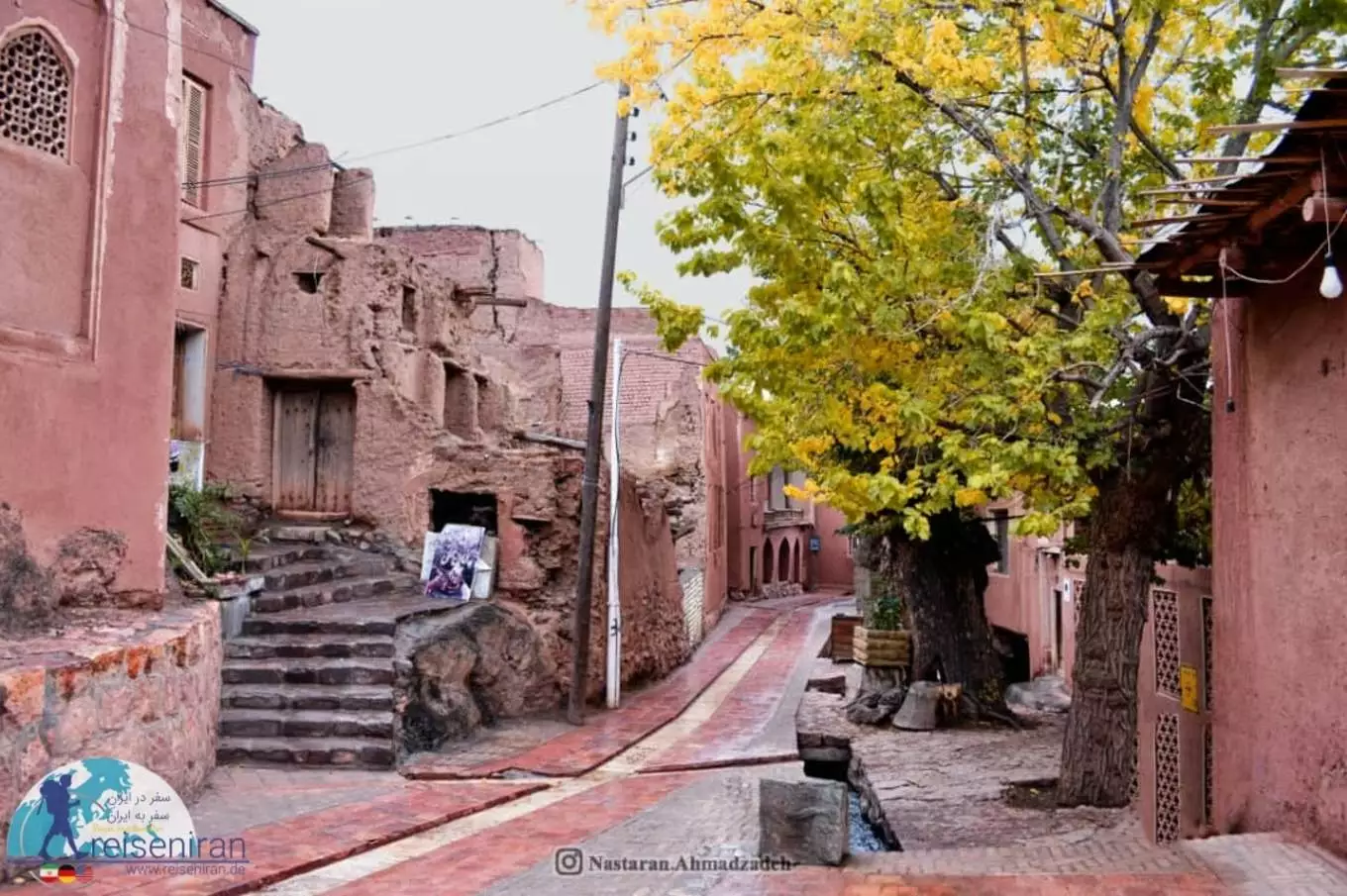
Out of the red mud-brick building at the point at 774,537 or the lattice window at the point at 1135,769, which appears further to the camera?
the red mud-brick building at the point at 774,537

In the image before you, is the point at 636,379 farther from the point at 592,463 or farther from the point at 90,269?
the point at 90,269

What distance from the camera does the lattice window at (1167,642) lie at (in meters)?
8.90

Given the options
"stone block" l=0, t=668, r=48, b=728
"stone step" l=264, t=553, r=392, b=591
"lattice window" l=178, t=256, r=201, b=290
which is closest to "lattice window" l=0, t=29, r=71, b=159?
"stone block" l=0, t=668, r=48, b=728

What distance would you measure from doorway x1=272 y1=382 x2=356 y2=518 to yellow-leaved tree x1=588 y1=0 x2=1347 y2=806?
902cm

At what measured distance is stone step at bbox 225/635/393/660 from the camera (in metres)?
12.3

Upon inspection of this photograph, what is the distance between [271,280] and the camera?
56.0 feet

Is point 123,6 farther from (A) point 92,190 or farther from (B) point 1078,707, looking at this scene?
(B) point 1078,707

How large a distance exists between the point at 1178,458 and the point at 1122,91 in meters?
2.71

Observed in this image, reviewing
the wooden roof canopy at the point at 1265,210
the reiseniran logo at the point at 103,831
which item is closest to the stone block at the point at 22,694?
the reiseniran logo at the point at 103,831

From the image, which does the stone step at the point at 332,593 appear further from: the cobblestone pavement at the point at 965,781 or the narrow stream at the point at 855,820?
the narrow stream at the point at 855,820

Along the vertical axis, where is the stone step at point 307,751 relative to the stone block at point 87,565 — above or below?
below

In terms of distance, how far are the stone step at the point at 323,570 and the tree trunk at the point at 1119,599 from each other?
29.6 feet

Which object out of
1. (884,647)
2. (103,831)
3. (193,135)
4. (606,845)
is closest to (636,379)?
(193,135)

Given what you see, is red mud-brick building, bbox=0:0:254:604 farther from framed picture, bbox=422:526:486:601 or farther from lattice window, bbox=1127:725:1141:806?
lattice window, bbox=1127:725:1141:806
